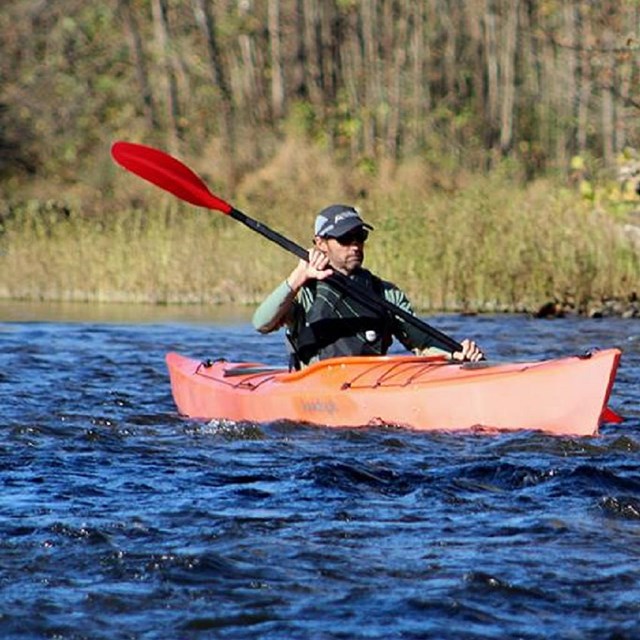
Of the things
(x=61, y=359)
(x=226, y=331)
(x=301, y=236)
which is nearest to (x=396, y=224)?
(x=301, y=236)

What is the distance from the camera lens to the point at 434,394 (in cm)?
721

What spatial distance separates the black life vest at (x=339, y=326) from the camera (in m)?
7.73

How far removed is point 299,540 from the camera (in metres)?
5.04

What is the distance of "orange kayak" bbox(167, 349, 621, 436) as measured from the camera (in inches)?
271

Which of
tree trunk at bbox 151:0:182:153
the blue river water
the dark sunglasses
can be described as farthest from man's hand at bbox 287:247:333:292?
tree trunk at bbox 151:0:182:153

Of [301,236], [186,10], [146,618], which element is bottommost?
[146,618]

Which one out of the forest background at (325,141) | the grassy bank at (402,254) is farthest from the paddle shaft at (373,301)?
the grassy bank at (402,254)

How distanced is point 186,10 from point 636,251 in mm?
18619

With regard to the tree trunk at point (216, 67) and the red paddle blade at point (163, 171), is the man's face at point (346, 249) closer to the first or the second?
the red paddle blade at point (163, 171)

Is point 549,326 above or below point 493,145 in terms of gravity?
below

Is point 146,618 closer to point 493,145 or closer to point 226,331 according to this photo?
point 226,331

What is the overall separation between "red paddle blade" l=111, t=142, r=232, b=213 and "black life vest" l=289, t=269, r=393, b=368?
1.44m

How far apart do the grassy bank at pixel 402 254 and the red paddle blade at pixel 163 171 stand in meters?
6.17

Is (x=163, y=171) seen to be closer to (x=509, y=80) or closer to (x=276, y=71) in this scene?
(x=509, y=80)
